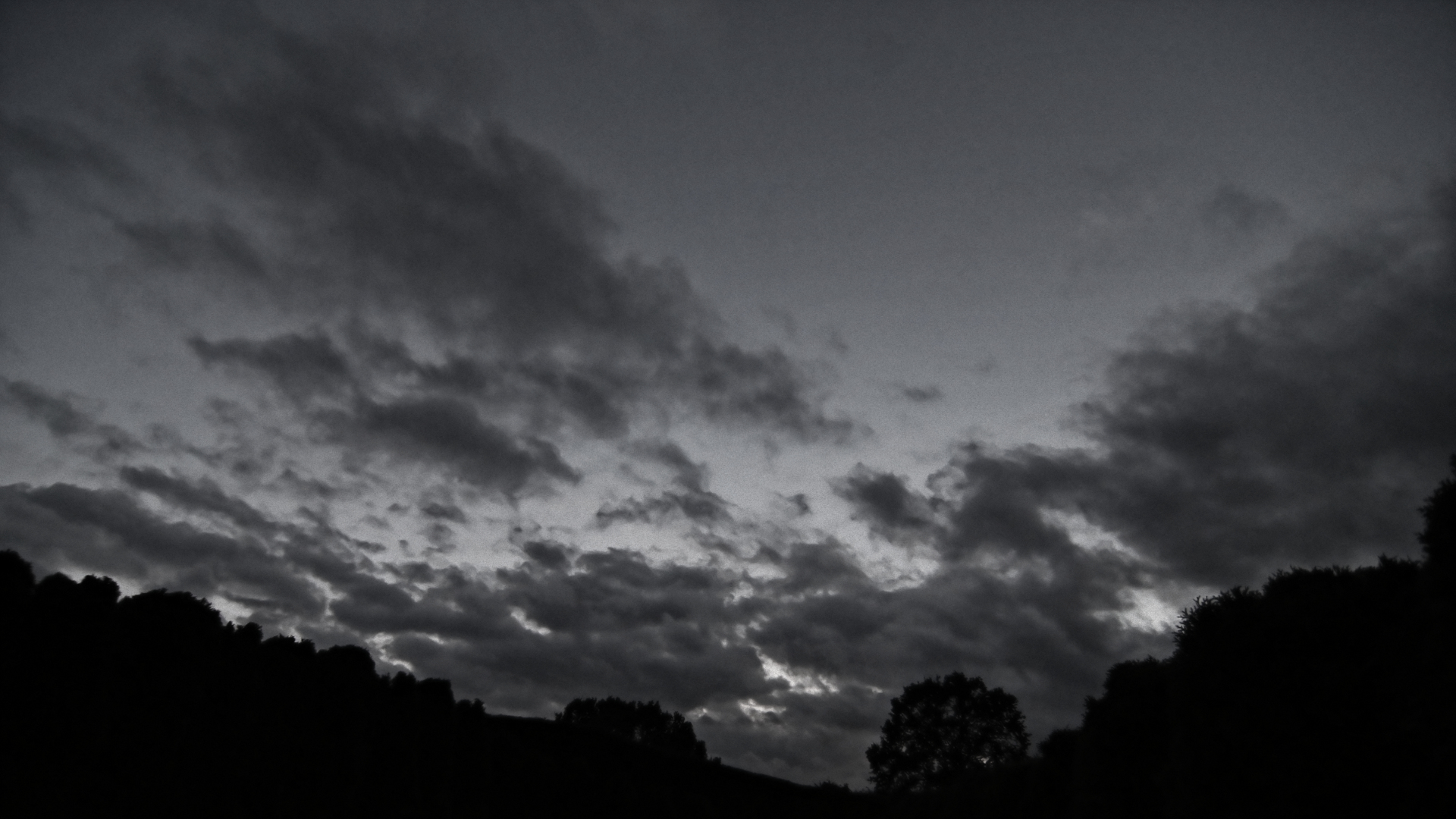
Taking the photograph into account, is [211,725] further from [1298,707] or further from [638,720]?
[638,720]

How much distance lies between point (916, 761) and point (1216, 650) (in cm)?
5248

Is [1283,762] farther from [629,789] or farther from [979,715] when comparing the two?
[979,715]

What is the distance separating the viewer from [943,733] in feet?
210

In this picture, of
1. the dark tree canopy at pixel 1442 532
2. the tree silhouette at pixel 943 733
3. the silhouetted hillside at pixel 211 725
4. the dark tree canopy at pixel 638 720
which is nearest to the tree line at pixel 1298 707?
the dark tree canopy at pixel 1442 532

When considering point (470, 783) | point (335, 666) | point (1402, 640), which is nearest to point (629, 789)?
point (470, 783)

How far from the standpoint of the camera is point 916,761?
6316 cm

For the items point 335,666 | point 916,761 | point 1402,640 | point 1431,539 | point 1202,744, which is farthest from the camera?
point 916,761

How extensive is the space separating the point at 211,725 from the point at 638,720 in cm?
7557

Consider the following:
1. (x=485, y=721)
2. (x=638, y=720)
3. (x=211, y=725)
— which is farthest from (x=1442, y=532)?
(x=638, y=720)

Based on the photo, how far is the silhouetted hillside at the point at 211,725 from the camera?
Result: 614 inches

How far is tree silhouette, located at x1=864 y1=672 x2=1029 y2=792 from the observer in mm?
62531

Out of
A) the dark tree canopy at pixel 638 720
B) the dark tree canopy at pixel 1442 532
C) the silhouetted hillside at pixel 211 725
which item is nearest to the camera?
the dark tree canopy at pixel 1442 532

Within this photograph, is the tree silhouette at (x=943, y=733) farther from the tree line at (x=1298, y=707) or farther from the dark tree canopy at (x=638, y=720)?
the tree line at (x=1298, y=707)

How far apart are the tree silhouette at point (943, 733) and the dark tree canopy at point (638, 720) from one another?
27870 millimetres
